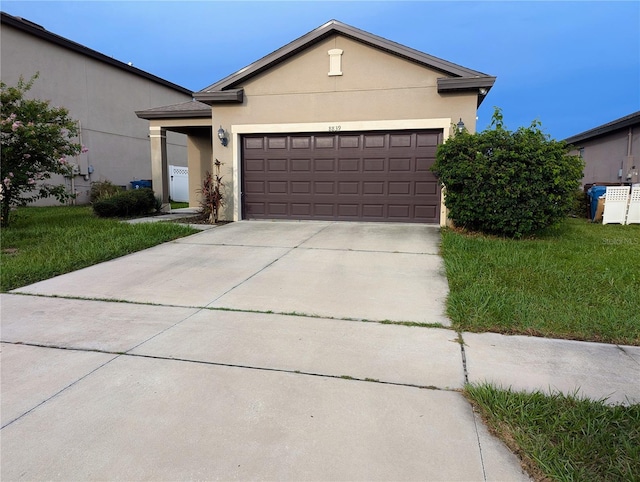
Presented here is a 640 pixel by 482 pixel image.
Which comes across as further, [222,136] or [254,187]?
[254,187]

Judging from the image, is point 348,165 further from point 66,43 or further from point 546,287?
point 66,43

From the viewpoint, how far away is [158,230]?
953 centimetres

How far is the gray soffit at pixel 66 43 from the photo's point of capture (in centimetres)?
1518

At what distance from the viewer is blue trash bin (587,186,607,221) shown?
13.0 m

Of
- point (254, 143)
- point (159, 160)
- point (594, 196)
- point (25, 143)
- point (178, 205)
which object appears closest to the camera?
point (25, 143)

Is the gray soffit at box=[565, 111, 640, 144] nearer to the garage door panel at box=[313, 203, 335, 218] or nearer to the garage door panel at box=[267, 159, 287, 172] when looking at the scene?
the garage door panel at box=[313, 203, 335, 218]

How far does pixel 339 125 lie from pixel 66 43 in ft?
44.8

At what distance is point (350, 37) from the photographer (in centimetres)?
1065

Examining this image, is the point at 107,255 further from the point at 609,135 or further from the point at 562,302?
the point at 609,135

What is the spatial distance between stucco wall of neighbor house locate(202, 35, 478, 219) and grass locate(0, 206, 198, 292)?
125 inches

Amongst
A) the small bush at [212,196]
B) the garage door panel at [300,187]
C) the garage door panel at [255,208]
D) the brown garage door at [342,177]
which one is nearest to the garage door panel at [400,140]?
the brown garage door at [342,177]

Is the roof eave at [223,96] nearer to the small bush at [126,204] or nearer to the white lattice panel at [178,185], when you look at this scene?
the small bush at [126,204]

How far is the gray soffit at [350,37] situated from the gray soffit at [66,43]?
9.37 m

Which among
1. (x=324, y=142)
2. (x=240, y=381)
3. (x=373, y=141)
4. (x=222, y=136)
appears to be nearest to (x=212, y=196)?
(x=222, y=136)
